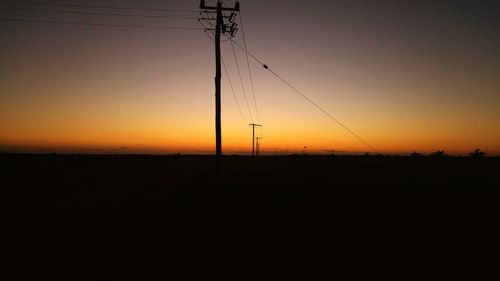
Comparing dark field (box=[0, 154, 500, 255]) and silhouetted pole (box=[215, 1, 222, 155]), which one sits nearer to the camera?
dark field (box=[0, 154, 500, 255])

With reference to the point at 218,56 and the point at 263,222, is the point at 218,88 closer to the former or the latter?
the point at 218,56

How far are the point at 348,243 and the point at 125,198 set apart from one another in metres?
16.2

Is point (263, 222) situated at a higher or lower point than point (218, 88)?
lower

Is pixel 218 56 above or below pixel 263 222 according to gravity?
above

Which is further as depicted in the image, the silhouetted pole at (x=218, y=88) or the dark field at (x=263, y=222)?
the silhouetted pole at (x=218, y=88)

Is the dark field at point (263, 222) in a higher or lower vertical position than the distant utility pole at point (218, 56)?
lower

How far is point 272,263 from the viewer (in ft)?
25.0

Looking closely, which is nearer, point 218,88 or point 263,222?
point 263,222

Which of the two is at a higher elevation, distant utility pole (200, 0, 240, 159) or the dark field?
distant utility pole (200, 0, 240, 159)

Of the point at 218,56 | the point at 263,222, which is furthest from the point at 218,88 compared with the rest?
the point at 263,222

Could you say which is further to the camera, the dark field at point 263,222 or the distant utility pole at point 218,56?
the distant utility pole at point 218,56

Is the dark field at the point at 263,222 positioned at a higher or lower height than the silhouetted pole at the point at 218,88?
lower

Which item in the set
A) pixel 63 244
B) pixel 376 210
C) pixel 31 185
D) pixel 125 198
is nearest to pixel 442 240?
pixel 376 210

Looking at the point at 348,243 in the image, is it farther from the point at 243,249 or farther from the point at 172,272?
the point at 172,272
